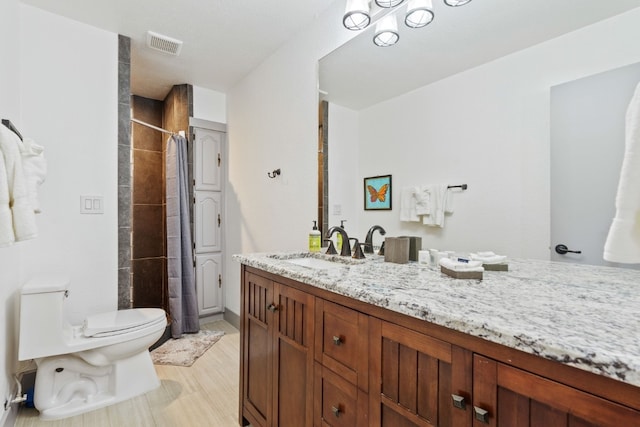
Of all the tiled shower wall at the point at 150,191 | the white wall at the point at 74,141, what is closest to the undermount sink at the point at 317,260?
the white wall at the point at 74,141

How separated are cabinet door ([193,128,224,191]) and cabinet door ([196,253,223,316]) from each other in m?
0.76

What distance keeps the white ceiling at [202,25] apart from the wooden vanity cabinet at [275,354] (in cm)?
170

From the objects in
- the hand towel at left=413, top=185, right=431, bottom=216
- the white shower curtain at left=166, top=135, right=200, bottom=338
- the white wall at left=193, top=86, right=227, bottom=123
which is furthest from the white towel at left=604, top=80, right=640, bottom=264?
the white wall at left=193, top=86, right=227, bottom=123

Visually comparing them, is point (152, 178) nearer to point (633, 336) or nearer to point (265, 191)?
point (265, 191)

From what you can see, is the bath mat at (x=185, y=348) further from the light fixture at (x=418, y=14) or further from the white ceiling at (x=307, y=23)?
the light fixture at (x=418, y=14)

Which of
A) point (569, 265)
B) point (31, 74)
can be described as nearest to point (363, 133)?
point (569, 265)

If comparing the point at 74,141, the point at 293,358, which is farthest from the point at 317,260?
the point at 74,141

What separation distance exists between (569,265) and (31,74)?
122 inches

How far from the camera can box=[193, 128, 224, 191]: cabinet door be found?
320cm

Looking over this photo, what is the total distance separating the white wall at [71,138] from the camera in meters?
2.01

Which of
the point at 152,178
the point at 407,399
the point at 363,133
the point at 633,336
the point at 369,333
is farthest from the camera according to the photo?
the point at 152,178

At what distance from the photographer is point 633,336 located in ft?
1.79

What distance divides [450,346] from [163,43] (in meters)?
2.77

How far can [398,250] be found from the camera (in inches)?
55.5
